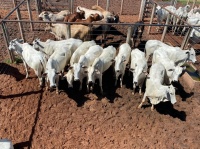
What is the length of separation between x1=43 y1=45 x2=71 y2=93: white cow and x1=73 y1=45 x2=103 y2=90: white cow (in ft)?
2.18

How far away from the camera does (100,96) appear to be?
7.58 meters

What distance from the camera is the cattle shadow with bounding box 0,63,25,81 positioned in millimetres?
8211

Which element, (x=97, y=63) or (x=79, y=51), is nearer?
(x=97, y=63)

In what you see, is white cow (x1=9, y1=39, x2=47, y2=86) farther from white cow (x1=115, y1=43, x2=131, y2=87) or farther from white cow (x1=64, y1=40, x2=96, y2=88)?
white cow (x1=115, y1=43, x2=131, y2=87)

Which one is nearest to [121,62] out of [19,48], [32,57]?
[32,57]

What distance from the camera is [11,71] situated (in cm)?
848

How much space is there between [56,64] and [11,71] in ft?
7.87

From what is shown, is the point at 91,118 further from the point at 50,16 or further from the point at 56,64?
the point at 50,16

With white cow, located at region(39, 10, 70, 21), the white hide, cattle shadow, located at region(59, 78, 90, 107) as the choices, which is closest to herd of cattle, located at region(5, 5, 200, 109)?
cattle shadow, located at region(59, 78, 90, 107)

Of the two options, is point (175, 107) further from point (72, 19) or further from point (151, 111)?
point (72, 19)

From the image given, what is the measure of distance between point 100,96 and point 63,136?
2142mm

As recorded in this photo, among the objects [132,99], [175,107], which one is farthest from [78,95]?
[175,107]

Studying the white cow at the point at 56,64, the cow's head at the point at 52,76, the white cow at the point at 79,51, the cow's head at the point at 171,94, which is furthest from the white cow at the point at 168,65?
the cow's head at the point at 52,76

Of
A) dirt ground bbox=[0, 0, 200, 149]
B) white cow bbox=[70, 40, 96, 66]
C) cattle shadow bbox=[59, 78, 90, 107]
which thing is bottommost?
dirt ground bbox=[0, 0, 200, 149]
